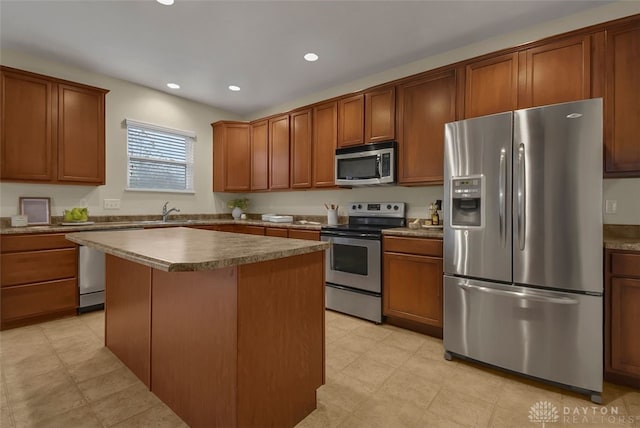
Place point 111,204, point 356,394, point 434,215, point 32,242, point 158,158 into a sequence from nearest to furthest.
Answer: point 356,394, point 32,242, point 434,215, point 111,204, point 158,158

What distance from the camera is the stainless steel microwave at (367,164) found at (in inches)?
127

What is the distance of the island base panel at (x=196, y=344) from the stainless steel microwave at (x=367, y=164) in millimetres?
2313

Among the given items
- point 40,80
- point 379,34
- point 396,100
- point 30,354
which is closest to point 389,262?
point 396,100

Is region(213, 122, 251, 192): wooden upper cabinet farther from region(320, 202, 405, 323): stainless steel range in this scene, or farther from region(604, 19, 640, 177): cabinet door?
region(604, 19, 640, 177): cabinet door

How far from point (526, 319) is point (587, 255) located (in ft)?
1.77

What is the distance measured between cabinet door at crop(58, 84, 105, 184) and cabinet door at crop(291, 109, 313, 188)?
2279 mm

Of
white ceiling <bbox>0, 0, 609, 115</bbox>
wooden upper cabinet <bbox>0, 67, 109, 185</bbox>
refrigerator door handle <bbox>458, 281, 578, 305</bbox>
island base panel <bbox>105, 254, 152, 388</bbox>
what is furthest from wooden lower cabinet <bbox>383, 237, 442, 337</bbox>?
wooden upper cabinet <bbox>0, 67, 109, 185</bbox>

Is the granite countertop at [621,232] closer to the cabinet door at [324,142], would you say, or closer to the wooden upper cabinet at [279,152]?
the cabinet door at [324,142]

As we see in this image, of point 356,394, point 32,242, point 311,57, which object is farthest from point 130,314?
point 311,57

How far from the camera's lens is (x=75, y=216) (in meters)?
3.39

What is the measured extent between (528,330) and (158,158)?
4584mm

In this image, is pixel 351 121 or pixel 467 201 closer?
pixel 467 201

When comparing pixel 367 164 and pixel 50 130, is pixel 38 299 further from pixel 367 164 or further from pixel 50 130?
pixel 367 164

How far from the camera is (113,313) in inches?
90.7
